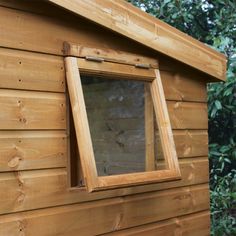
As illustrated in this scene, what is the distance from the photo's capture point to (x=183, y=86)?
3029 millimetres

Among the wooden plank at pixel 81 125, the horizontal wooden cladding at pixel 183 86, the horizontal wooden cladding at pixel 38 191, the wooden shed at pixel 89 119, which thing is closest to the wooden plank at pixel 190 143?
the wooden shed at pixel 89 119

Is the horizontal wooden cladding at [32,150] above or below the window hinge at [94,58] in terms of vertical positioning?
below

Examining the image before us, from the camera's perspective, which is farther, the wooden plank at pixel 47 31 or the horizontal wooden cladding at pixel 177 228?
the horizontal wooden cladding at pixel 177 228

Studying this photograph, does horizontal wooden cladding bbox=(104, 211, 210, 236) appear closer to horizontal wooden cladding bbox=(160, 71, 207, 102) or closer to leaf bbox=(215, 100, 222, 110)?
horizontal wooden cladding bbox=(160, 71, 207, 102)

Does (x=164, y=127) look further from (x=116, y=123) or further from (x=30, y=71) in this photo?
(x=30, y=71)

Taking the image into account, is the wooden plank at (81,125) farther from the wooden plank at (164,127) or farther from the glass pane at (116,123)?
the wooden plank at (164,127)

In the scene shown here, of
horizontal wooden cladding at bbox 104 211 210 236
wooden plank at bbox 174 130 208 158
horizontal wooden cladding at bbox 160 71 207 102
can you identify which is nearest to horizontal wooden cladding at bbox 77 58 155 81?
horizontal wooden cladding at bbox 160 71 207 102

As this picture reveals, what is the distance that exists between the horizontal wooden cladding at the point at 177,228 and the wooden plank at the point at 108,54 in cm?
92

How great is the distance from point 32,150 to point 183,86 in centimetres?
128

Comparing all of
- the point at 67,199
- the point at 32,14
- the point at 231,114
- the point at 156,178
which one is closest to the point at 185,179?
the point at 156,178

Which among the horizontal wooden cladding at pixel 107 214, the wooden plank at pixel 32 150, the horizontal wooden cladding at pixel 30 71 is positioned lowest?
the horizontal wooden cladding at pixel 107 214

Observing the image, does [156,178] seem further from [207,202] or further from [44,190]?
[207,202]

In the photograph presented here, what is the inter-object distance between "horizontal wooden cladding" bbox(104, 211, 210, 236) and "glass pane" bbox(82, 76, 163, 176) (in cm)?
35

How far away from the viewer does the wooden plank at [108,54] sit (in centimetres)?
227
